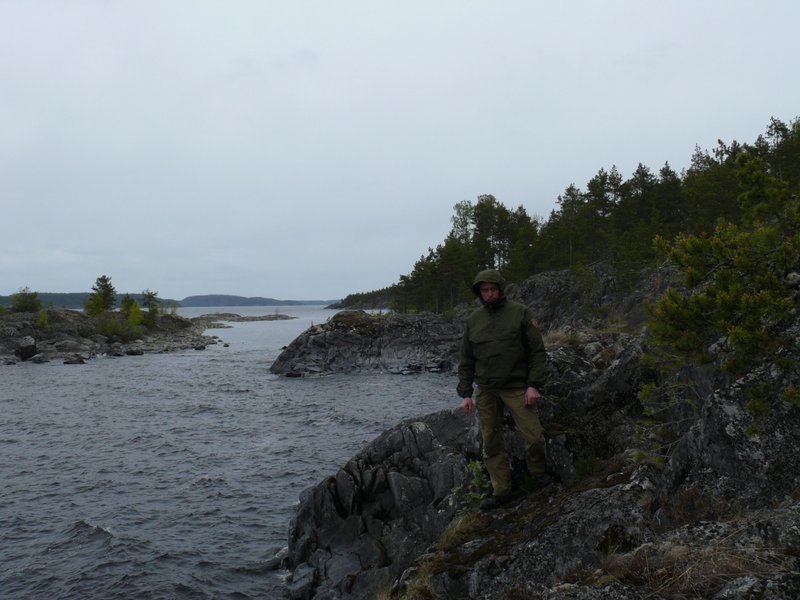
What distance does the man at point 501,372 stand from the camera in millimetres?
8172

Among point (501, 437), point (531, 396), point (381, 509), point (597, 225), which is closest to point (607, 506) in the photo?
point (531, 396)

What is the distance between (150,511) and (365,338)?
42.6 m

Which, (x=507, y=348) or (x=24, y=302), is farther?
(x=24, y=302)

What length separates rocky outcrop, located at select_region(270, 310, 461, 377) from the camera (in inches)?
2213

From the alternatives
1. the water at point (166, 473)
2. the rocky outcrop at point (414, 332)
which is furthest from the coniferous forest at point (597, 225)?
the water at point (166, 473)

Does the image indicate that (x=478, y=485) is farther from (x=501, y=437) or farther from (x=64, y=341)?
(x=64, y=341)

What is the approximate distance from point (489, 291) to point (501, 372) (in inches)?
53.5

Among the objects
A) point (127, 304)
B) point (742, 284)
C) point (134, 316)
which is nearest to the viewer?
point (742, 284)

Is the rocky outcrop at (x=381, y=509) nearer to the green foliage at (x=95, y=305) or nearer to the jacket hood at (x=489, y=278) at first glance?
the jacket hood at (x=489, y=278)

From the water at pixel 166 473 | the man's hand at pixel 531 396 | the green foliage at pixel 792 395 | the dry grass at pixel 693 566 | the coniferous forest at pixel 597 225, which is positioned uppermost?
the coniferous forest at pixel 597 225

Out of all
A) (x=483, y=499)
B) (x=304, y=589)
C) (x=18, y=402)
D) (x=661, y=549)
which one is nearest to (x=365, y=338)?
(x=18, y=402)

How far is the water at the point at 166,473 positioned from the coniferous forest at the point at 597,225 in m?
25.8

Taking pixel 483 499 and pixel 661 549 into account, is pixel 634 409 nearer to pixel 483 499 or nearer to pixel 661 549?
pixel 483 499

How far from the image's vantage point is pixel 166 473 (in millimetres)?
22031
